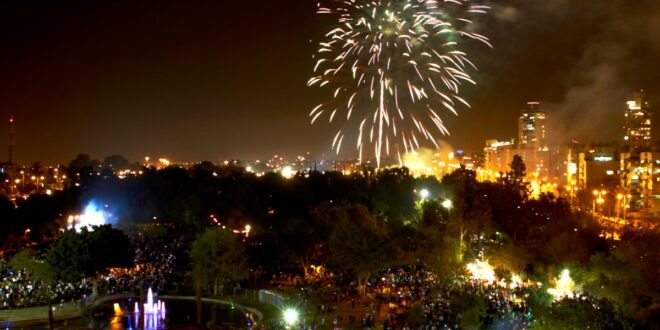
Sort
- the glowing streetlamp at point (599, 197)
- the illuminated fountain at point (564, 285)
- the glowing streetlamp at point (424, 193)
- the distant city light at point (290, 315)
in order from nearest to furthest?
the distant city light at point (290, 315), the illuminated fountain at point (564, 285), the glowing streetlamp at point (424, 193), the glowing streetlamp at point (599, 197)

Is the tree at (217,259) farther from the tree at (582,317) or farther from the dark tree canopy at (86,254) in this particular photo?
the tree at (582,317)

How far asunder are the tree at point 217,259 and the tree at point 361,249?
4078mm

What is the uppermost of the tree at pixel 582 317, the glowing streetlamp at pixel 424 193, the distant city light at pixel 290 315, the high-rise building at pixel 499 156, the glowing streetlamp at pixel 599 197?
the high-rise building at pixel 499 156

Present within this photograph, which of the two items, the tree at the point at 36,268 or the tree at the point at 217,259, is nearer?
the tree at the point at 217,259

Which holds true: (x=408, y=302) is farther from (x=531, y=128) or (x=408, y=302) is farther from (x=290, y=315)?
(x=531, y=128)

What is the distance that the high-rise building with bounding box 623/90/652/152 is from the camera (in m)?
110

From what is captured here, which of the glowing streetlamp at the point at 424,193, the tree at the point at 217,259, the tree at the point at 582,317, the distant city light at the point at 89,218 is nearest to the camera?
the tree at the point at 582,317

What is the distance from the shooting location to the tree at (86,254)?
94.2 ft

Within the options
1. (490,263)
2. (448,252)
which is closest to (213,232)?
(448,252)

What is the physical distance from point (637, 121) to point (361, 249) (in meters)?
96.7

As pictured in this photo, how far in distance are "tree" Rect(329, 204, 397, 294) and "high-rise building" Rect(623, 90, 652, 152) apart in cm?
9086

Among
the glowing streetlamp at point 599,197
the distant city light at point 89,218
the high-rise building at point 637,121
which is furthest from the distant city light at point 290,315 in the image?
the high-rise building at point 637,121

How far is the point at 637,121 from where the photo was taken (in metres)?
112

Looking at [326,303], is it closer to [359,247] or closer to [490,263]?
[359,247]
